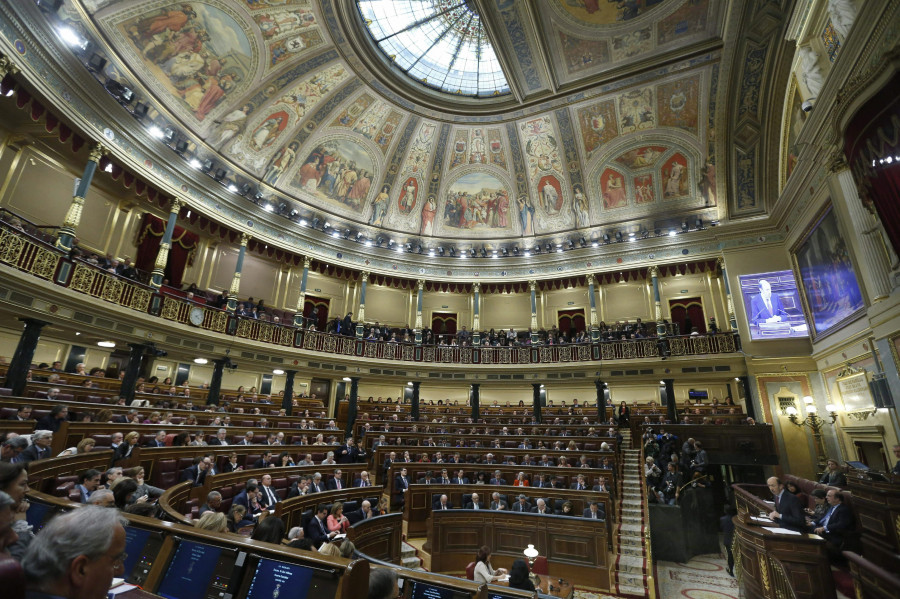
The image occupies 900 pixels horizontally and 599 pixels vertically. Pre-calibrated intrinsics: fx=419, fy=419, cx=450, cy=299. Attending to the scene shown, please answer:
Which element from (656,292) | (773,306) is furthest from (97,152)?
(773,306)

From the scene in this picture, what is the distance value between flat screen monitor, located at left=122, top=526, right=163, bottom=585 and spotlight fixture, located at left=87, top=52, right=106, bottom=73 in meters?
13.3

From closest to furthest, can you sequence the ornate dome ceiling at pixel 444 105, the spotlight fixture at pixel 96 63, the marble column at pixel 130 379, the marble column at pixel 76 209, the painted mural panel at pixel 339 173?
1. the marble column at pixel 76 209
2. the marble column at pixel 130 379
3. the spotlight fixture at pixel 96 63
4. the ornate dome ceiling at pixel 444 105
5. the painted mural panel at pixel 339 173

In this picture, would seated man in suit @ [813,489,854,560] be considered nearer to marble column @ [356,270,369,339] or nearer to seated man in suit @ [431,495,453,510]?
seated man in suit @ [431,495,453,510]

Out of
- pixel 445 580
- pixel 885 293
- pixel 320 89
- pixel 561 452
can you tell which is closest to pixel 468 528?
pixel 561 452

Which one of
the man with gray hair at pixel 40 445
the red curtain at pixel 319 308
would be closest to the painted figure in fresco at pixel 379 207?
the red curtain at pixel 319 308

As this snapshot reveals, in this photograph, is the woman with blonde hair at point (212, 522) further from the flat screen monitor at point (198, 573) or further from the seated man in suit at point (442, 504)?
the seated man in suit at point (442, 504)

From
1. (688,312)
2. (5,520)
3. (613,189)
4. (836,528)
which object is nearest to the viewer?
(5,520)

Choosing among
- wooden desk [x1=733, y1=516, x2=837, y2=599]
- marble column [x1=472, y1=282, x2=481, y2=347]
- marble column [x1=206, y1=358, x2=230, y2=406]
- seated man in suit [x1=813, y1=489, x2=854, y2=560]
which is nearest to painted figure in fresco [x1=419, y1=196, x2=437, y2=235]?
marble column [x1=472, y1=282, x2=481, y2=347]

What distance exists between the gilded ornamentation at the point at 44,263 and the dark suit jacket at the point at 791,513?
13.6 metres

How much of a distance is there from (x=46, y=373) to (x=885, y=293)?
18501mm

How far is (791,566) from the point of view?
422 cm

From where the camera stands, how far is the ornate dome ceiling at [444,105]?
538 inches

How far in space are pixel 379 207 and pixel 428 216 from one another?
2.58m

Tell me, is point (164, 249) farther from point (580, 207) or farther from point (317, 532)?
point (580, 207)
